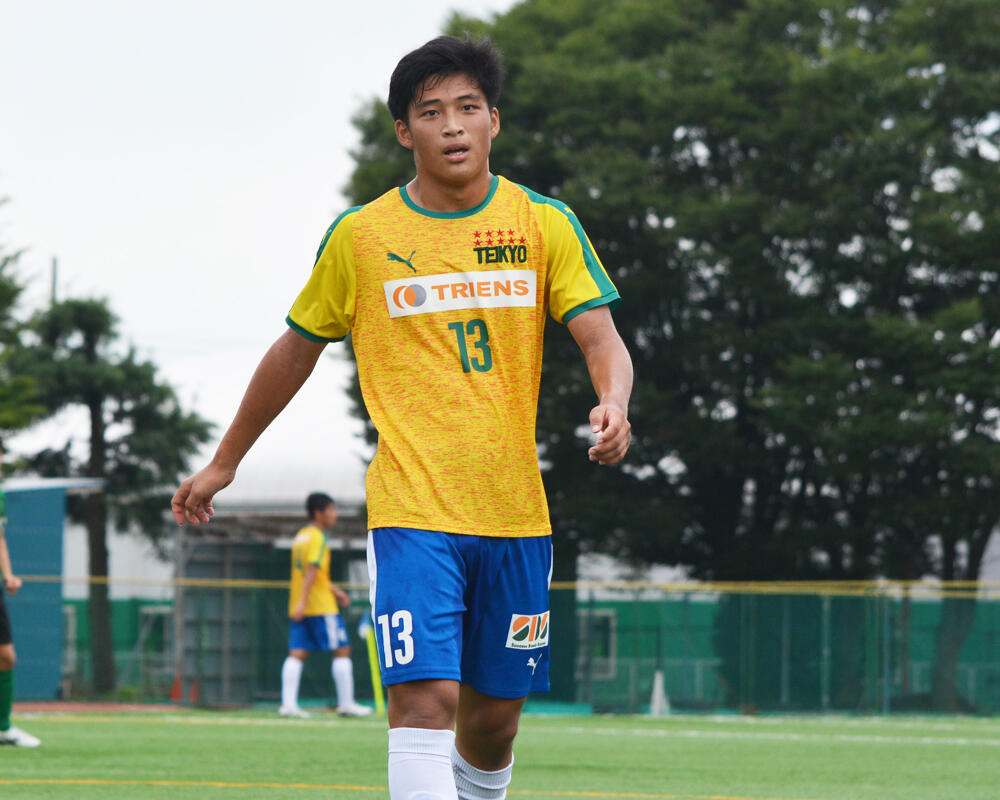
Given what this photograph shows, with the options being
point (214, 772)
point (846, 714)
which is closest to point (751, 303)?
point (846, 714)

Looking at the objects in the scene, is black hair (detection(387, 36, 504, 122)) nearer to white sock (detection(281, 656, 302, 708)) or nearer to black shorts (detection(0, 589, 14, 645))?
black shorts (detection(0, 589, 14, 645))

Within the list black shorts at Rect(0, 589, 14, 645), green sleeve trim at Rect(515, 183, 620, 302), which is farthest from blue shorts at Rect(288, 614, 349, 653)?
green sleeve trim at Rect(515, 183, 620, 302)

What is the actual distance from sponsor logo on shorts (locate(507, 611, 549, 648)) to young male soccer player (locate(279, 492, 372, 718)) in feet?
39.2

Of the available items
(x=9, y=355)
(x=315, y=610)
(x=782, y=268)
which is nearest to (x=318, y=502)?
(x=315, y=610)

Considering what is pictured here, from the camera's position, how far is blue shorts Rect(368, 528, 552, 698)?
4066mm

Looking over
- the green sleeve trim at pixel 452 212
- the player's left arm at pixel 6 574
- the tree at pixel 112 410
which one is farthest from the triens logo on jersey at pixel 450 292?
the tree at pixel 112 410

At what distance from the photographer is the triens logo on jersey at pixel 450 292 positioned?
4.25 metres

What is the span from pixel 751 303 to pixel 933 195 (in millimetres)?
3956

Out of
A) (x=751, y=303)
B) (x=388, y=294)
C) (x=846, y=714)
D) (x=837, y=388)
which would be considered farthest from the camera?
(x=751, y=303)

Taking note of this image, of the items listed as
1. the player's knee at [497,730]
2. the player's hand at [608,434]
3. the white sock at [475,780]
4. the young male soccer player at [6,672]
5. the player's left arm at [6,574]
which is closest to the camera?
the player's hand at [608,434]

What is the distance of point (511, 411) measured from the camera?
4246mm

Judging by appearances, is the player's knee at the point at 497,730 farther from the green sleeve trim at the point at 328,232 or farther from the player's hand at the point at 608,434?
the green sleeve trim at the point at 328,232

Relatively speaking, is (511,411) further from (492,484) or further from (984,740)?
(984,740)

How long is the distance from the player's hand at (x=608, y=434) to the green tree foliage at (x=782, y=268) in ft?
78.1
